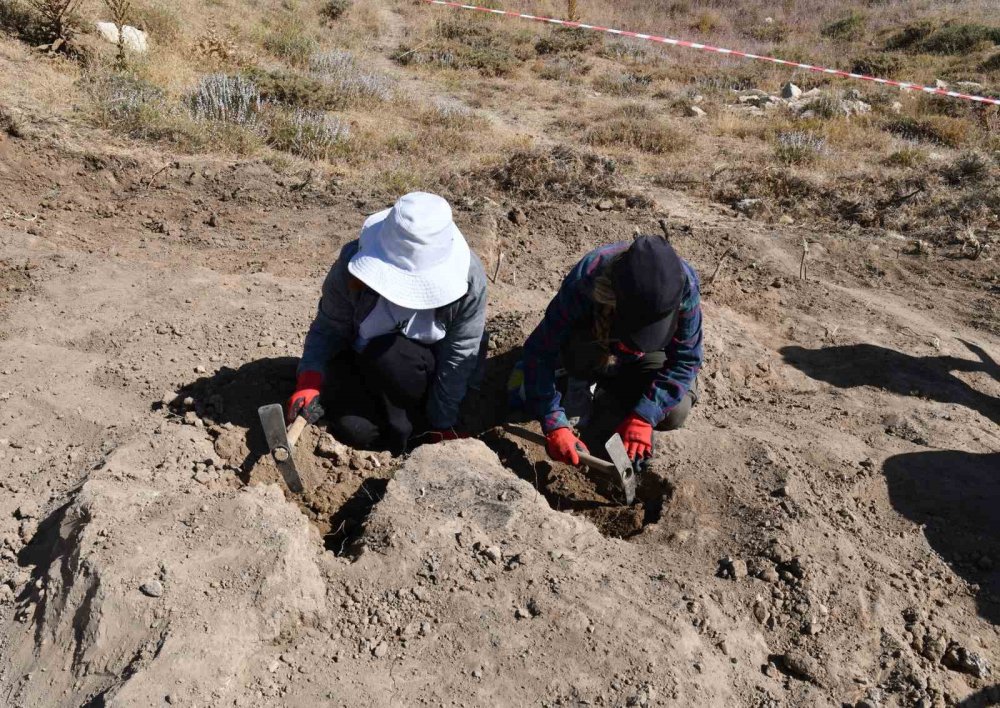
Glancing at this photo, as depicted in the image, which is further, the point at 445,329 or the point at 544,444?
the point at 544,444

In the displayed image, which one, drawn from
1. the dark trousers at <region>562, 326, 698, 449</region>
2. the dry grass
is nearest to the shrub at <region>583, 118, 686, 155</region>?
the dry grass

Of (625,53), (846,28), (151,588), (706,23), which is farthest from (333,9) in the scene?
(151,588)

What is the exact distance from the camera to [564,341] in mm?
3371

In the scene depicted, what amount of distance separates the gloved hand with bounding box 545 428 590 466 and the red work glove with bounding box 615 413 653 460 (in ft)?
0.73

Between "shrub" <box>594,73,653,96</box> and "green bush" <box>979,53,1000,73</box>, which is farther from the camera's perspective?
"green bush" <box>979,53,1000,73</box>

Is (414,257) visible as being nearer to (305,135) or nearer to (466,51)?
(305,135)

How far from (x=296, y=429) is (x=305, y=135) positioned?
434 centimetres

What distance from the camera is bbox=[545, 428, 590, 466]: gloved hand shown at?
3.30 meters

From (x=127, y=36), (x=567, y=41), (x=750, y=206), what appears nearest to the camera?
(x=750, y=206)

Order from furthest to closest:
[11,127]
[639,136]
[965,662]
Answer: [639,136] < [11,127] < [965,662]

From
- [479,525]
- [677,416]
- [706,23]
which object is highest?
[479,525]

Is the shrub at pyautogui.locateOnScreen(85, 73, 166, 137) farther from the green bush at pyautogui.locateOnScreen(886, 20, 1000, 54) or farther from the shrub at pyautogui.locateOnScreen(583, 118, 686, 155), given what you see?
the green bush at pyautogui.locateOnScreen(886, 20, 1000, 54)

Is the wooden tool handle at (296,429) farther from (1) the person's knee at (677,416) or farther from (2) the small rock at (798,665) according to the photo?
(2) the small rock at (798,665)

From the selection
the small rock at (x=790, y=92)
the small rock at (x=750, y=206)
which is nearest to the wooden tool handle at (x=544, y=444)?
the small rock at (x=750, y=206)
